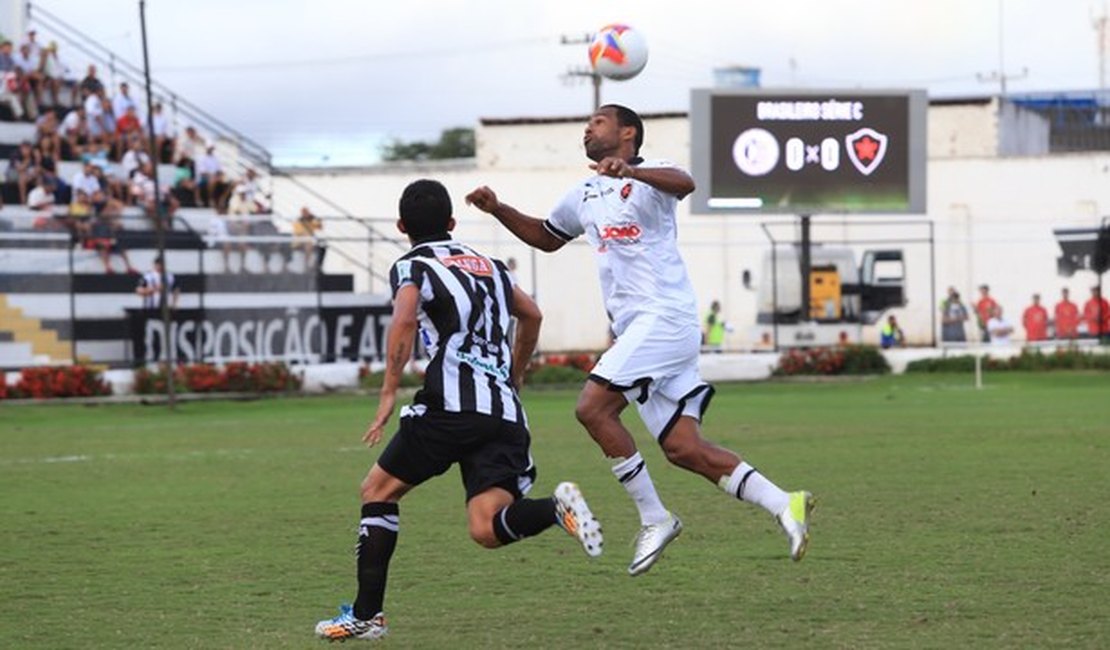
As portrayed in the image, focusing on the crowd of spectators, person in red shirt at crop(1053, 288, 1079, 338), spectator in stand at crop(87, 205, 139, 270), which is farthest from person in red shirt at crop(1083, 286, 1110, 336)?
spectator in stand at crop(87, 205, 139, 270)

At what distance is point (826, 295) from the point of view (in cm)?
4875

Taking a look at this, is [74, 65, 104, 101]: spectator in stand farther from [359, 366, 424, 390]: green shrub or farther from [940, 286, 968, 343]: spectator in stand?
[940, 286, 968, 343]: spectator in stand

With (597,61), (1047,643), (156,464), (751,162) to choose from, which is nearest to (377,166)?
(751,162)

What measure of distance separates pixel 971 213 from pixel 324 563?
54.2 metres

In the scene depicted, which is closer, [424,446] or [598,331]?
[424,446]

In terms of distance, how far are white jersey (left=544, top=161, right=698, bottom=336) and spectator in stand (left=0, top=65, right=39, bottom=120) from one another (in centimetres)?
3411

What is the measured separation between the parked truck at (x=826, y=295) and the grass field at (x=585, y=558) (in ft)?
Result: 73.0

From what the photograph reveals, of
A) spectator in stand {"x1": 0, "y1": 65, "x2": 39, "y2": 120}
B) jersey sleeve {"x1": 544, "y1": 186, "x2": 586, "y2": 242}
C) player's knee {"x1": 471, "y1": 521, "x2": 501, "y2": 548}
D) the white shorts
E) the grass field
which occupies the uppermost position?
spectator in stand {"x1": 0, "y1": 65, "x2": 39, "y2": 120}

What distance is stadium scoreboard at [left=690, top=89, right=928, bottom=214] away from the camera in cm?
3947

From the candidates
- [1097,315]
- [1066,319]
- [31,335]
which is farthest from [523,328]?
[1066,319]

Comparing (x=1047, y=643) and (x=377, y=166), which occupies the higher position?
(x=377, y=166)

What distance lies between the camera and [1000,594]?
9.45 m

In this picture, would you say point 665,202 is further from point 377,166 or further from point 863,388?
point 377,166

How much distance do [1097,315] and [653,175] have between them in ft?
129
